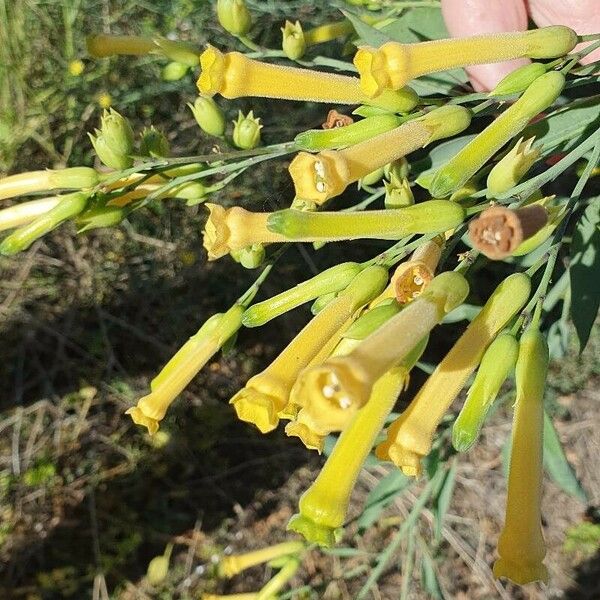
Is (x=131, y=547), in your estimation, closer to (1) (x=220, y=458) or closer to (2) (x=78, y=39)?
(1) (x=220, y=458)

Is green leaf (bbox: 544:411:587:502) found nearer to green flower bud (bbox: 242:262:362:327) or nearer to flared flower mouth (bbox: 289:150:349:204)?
green flower bud (bbox: 242:262:362:327)

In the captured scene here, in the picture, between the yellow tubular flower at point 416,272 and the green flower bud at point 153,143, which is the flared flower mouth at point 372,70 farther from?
the green flower bud at point 153,143

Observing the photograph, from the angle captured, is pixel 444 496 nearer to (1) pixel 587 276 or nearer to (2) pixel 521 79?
(1) pixel 587 276

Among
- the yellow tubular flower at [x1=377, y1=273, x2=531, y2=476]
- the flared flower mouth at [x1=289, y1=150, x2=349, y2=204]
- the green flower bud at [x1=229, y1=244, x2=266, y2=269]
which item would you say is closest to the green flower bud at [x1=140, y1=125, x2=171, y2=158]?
the green flower bud at [x1=229, y1=244, x2=266, y2=269]

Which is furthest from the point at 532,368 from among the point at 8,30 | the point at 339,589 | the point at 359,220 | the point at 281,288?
the point at 8,30

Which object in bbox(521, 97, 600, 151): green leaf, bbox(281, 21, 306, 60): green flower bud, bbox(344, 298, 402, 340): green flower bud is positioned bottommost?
bbox(344, 298, 402, 340): green flower bud

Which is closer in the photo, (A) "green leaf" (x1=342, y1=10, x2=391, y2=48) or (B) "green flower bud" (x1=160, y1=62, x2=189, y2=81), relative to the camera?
(A) "green leaf" (x1=342, y1=10, x2=391, y2=48)
